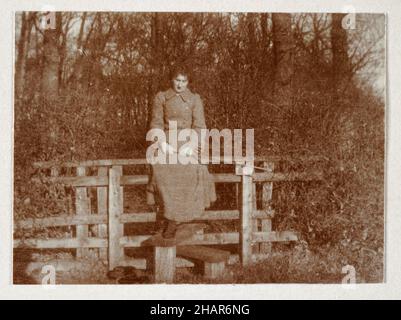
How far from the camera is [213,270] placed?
19.4 feet

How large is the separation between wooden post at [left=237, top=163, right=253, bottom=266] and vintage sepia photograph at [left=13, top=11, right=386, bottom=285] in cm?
1

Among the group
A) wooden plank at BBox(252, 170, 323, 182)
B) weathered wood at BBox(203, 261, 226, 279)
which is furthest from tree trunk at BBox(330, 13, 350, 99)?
weathered wood at BBox(203, 261, 226, 279)

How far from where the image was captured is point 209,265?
5.92 m

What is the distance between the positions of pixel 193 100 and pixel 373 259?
2.46 metres

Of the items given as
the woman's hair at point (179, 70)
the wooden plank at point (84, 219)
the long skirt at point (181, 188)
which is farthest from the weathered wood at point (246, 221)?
the woman's hair at point (179, 70)

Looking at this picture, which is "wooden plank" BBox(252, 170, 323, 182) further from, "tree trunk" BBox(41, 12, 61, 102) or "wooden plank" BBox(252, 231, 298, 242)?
"tree trunk" BBox(41, 12, 61, 102)

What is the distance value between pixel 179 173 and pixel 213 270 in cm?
Result: 103

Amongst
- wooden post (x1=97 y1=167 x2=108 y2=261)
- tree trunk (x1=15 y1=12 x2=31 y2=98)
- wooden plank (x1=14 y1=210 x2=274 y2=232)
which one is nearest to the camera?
tree trunk (x1=15 y1=12 x2=31 y2=98)

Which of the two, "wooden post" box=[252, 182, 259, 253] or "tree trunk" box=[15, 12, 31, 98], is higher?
"tree trunk" box=[15, 12, 31, 98]

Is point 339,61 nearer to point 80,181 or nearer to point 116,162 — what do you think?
point 116,162

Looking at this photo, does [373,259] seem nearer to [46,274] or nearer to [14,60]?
[46,274]

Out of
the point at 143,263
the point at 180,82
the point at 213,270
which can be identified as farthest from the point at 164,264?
the point at 180,82

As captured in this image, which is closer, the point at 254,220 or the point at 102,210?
the point at 102,210

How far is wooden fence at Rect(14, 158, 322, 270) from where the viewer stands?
5922 mm
